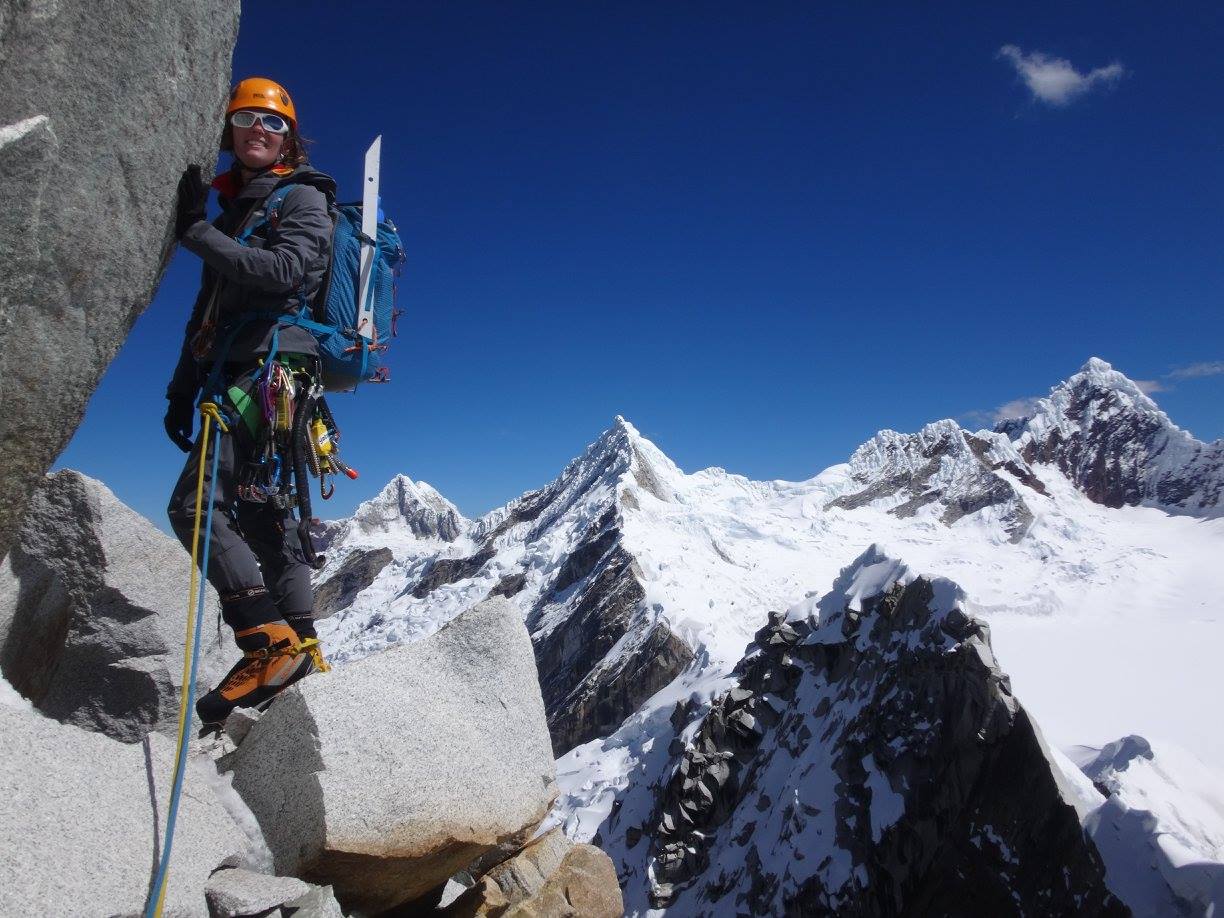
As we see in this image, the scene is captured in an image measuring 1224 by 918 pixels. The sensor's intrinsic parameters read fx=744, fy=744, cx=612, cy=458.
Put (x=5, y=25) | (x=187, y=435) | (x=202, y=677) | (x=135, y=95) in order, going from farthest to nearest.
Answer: (x=202, y=677) → (x=187, y=435) → (x=135, y=95) → (x=5, y=25)

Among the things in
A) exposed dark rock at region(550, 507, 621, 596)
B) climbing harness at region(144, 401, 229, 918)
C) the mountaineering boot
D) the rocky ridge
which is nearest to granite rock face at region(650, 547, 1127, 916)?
the mountaineering boot

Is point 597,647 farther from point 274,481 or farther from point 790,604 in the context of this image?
point 274,481

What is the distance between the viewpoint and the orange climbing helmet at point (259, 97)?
546cm

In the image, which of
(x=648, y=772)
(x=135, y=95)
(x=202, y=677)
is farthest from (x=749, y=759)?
(x=135, y=95)

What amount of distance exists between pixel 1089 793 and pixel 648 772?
2881cm

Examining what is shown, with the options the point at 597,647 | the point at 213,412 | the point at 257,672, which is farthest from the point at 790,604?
the point at 213,412

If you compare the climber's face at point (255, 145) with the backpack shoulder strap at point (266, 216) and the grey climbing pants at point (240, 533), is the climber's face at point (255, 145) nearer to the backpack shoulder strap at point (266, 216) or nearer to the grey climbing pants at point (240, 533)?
the backpack shoulder strap at point (266, 216)

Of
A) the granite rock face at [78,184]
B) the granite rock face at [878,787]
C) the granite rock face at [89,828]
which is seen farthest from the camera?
the granite rock face at [878,787]

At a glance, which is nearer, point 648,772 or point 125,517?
point 125,517

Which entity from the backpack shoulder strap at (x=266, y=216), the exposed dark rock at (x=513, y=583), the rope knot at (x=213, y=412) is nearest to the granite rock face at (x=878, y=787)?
the rope knot at (x=213, y=412)

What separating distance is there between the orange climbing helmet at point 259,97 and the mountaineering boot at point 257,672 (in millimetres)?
3766

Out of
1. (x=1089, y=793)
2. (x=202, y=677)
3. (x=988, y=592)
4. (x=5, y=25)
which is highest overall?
(x=988, y=592)

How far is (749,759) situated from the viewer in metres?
40.2

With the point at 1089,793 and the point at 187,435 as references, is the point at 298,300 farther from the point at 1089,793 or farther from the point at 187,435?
the point at 1089,793
